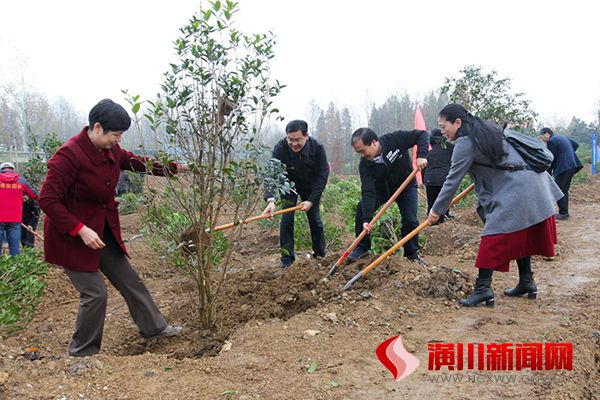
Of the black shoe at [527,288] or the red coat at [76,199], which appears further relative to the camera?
the black shoe at [527,288]

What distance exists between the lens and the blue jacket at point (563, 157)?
28.5 feet

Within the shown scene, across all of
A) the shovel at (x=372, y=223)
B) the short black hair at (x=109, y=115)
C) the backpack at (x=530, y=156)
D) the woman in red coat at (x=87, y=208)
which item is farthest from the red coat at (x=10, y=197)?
the backpack at (x=530, y=156)

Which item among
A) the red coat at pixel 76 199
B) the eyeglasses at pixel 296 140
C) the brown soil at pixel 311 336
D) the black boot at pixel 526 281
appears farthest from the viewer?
the eyeglasses at pixel 296 140

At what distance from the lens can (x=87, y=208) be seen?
9.83 ft

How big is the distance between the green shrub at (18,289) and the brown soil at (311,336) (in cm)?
20

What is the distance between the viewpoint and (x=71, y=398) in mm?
2240

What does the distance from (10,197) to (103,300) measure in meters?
4.88

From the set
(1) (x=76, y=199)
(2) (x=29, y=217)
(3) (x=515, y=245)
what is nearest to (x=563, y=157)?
(3) (x=515, y=245)

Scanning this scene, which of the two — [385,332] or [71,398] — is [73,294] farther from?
[385,332]

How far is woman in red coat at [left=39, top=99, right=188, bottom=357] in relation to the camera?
9.28 ft

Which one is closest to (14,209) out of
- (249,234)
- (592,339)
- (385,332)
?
(249,234)

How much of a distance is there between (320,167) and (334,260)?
1014 mm

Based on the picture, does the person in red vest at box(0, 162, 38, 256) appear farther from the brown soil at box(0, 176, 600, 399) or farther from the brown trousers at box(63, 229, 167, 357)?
the brown trousers at box(63, 229, 167, 357)

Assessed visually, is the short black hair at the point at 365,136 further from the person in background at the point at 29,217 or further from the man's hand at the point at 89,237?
the person in background at the point at 29,217
